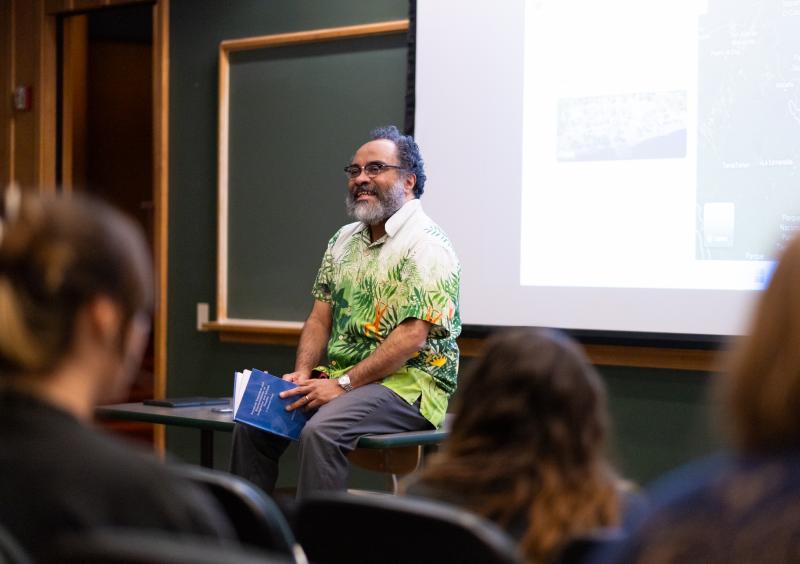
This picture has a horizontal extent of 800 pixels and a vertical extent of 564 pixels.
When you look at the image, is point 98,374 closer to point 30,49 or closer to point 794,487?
point 794,487

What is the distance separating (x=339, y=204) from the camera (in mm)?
4469

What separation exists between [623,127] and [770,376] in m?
2.92

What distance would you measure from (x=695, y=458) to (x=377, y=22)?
6.95ft

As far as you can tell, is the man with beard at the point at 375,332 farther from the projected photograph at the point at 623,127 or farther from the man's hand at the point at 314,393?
the projected photograph at the point at 623,127

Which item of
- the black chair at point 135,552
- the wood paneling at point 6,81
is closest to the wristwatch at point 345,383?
the black chair at point 135,552

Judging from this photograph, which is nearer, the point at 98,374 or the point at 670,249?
the point at 98,374

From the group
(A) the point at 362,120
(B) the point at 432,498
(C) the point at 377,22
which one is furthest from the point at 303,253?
(B) the point at 432,498

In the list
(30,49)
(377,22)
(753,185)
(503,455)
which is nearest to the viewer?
(503,455)

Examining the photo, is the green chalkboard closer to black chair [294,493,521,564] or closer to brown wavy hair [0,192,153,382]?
black chair [294,493,521,564]

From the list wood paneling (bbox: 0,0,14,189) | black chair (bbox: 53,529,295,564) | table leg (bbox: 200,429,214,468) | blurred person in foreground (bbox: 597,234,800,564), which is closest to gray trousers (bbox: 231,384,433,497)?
table leg (bbox: 200,429,214,468)

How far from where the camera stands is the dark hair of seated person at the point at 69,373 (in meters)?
1.09

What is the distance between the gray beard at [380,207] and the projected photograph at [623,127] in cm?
67

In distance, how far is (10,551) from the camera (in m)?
1.22

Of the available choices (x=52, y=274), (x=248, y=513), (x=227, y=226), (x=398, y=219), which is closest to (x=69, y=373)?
(x=52, y=274)
